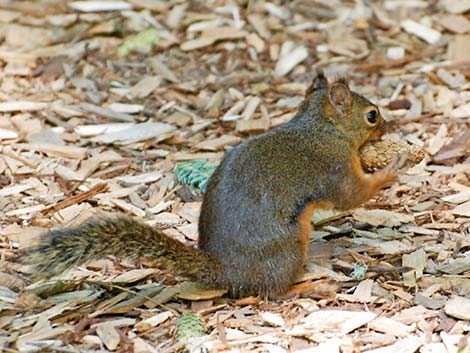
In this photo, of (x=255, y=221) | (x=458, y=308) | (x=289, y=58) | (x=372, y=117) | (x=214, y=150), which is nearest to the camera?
(x=458, y=308)

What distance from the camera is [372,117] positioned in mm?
5895

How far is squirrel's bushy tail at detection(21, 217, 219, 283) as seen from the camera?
15.3 feet

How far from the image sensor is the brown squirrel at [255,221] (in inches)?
189

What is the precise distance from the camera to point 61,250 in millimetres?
4660

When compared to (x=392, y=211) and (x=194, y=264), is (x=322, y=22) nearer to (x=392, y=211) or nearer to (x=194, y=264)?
(x=392, y=211)

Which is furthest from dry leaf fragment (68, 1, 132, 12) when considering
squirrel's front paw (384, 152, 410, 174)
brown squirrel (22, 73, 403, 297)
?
squirrel's front paw (384, 152, 410, 174)

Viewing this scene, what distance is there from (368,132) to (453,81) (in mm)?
2089

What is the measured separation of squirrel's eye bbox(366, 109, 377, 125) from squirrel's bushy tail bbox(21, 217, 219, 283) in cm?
144

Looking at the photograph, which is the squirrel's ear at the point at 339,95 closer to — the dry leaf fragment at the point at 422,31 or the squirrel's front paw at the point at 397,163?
the squirrel's front paw at the point at 397,163

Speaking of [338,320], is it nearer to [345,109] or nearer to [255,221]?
[255,221]

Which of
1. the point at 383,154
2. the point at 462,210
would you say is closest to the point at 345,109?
the point at 383,154

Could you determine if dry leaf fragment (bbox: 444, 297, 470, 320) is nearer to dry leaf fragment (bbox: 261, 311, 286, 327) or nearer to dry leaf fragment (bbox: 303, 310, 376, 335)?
dry leaf fragment (bbox: 303, 310, 376, 335)

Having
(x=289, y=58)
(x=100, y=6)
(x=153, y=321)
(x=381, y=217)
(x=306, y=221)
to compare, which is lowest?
(x=153, y=321)

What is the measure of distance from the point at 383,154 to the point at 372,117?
0.24 metres
